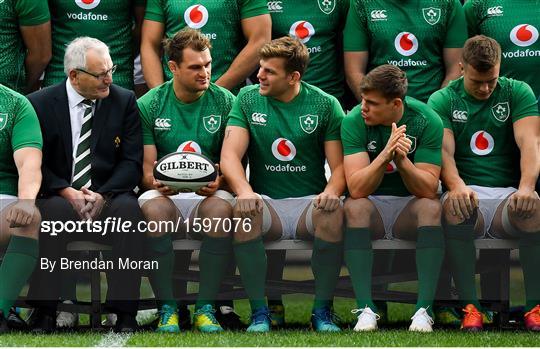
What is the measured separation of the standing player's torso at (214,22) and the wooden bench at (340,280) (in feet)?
4.40

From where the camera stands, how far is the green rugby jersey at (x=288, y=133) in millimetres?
8234

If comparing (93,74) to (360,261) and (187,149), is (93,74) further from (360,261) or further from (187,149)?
(360,261)

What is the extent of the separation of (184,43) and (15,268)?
175 centimetres

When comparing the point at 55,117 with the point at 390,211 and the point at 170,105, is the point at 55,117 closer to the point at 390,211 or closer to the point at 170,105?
the point at 170,105

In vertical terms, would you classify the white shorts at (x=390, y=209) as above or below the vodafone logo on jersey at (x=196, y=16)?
below

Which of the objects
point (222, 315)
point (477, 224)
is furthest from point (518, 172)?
point (222, 315)

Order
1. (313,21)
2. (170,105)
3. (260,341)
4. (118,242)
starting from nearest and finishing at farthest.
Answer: (260,341), (118,242), (170,105), (313,21)

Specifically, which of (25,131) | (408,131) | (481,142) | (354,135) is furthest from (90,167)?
(481,142)

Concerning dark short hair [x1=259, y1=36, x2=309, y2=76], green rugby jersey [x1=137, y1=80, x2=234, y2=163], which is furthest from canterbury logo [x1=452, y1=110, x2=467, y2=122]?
green rugby jersey [x1=137, y1=80, x2=234, y2=163]

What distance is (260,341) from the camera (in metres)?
7.35

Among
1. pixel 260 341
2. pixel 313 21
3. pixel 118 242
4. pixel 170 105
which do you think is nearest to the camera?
pixel 260 341

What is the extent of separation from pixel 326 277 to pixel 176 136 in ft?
4.34

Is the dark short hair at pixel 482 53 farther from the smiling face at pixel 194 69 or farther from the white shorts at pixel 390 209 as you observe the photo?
the smiling face at pixel 194 69

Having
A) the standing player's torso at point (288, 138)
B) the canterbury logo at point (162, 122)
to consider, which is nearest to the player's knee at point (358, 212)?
the standing player's torso at point (288, 138)
